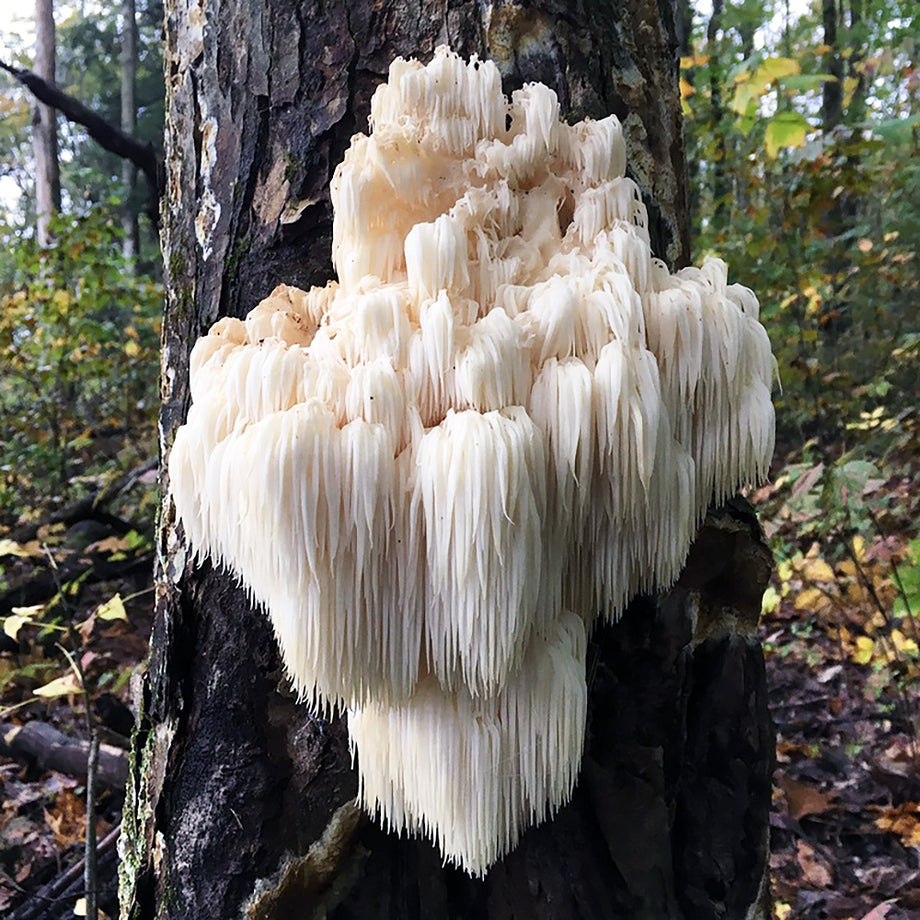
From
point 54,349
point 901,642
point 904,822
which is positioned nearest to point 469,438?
point 904,822

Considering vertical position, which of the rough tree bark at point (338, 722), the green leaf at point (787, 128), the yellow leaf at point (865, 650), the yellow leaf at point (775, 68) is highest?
the yellow leaf at point (775, 68)

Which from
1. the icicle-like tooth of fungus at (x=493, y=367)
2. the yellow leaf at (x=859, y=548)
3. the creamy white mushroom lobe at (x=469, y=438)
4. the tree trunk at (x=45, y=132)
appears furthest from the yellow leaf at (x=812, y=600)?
the tree trunk at (x=45, y=132)

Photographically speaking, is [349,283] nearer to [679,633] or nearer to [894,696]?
[679,633]

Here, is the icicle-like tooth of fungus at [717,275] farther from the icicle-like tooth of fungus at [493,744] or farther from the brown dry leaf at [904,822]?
the brown dry leaf at [904,822]

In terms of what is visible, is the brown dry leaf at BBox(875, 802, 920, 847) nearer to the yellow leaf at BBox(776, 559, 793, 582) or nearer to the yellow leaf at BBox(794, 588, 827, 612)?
the yellow leaf at BBox(794, 588, 827, 612)

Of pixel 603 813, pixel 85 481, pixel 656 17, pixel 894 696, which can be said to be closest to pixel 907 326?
pixel 894 696

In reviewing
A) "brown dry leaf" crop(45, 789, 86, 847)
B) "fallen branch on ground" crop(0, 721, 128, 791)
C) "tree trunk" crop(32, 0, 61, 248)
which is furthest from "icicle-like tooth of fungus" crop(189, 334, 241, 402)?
"tree trunk" crop(32, 0, 61, 248)
